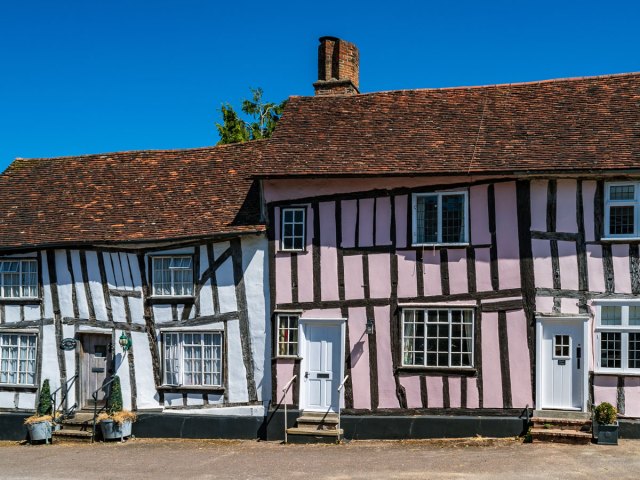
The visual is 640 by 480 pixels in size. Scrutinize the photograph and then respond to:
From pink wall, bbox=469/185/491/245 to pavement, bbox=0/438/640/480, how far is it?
4452 millimetres

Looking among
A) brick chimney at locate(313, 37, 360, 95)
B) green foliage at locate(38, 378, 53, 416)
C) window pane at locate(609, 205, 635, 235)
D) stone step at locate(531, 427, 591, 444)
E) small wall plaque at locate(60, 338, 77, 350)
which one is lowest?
stone step at locate(531, 427, 591, 444)

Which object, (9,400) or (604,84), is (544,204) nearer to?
(604,84)

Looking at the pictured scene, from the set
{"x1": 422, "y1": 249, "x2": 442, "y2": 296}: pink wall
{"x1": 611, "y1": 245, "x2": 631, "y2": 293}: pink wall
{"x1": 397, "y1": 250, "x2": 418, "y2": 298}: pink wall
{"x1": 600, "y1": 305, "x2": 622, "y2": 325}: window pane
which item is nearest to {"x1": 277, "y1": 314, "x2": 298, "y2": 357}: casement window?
{"x1": 397, "y1": 250, "x2": 418, "y2": 298}: pink wall

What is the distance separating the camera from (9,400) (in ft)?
75.4

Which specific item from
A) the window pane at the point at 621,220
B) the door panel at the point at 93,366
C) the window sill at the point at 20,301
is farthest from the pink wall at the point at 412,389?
the window sill at the point at 20,301

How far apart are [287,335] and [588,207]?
756 centimetres

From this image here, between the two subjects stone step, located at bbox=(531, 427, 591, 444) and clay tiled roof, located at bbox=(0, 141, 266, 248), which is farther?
clay tiled roof, located at bbox=(0, 141, 266, 248)

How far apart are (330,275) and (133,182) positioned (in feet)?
23.9

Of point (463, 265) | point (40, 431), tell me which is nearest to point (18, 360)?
point (40, 431)

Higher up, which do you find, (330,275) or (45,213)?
(45,213)

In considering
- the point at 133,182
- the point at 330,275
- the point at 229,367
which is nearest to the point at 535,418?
the point at 330,275

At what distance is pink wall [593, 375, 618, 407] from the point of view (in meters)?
18.4

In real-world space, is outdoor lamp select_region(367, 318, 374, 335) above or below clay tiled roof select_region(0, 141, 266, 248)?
below

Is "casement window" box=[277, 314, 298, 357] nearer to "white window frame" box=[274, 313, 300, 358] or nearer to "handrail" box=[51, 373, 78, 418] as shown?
"white window frame" box=[274, 313, 300, 358]
